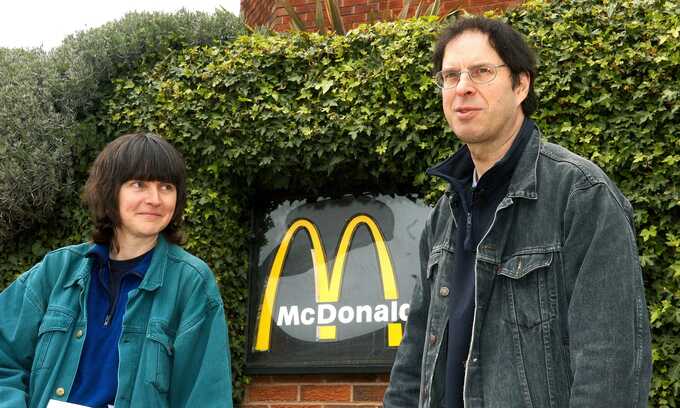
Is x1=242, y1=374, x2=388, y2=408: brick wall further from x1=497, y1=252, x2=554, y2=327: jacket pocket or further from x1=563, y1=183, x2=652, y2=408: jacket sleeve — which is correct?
x1=563, y1=183, x2=652, y2=408: jacket sleeve

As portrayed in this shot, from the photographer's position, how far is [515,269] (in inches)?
82.4

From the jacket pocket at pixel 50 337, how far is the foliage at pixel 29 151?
9.52 feet

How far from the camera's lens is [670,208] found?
13.7 feet

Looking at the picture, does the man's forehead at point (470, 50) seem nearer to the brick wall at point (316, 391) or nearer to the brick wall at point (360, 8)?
the brick wall at point (316, 391)

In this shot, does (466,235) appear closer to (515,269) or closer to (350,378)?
(515,269)

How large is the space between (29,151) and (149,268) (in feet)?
9.93

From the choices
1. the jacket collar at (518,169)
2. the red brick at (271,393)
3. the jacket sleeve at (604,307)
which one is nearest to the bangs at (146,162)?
the jacket collar at (518,169)

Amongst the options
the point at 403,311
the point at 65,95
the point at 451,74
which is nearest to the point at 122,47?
the point at 65,95

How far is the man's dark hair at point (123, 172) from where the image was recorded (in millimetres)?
2768

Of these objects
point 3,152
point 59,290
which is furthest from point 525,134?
point 3,152

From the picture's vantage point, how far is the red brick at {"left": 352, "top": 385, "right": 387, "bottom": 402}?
501cm

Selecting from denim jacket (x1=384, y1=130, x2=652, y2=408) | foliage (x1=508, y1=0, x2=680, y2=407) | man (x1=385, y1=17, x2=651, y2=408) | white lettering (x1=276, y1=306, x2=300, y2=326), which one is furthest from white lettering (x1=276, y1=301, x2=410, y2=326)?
denim jacket (x1=384, y1=130, x2=652, y2=408)

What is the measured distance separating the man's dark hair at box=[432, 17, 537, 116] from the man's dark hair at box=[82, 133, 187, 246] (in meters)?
1.04

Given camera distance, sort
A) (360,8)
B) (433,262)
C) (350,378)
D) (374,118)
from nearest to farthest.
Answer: (433,262) < (374,118) < (350,378) < (360,8)
